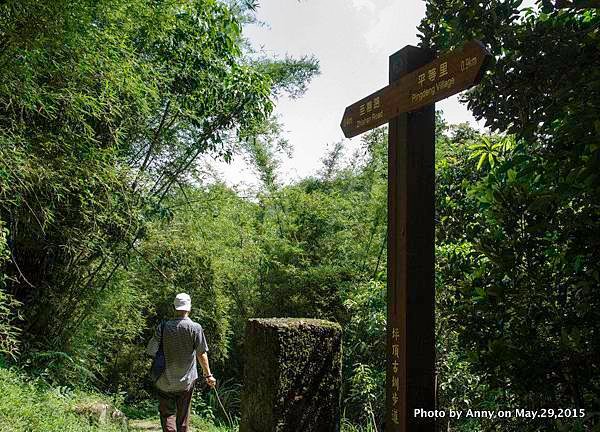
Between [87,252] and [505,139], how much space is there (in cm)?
417

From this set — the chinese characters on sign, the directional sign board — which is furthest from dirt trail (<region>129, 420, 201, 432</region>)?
the directional sign board

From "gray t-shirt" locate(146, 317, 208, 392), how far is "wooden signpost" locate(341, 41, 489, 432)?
2438mm

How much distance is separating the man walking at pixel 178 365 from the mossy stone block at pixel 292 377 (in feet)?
3.51

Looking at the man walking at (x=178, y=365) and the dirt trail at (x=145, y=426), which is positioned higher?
the man walking at (x=178, y=365)

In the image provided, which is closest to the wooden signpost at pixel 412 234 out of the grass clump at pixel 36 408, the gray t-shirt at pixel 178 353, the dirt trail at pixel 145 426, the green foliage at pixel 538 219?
the green foliage at pixel 538 219

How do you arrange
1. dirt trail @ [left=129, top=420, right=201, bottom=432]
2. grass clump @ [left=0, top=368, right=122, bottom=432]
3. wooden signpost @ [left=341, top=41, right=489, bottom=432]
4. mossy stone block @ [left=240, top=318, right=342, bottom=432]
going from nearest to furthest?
wooden signpost @ [left=341, top=41, right=489, bottom=432], mossy stone block @ [left=240, top=318, right=342, bottom=432], grass clump @ [left=0, top=368, right=122, bottom=432], dirt trail @ [left=129, top=420, right=201, bottom=432]

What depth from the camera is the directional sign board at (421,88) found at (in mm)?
1778

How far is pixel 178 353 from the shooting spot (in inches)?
164

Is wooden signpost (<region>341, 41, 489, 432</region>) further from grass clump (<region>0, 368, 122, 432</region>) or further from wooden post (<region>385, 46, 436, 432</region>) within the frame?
grass clump (<region>0, 368, 122, 432</region>)

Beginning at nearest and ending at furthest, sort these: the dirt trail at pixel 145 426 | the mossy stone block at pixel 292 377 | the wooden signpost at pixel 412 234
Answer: the wooden signpost at pixel 412 234 → the mossy stone block at pixel 292 377 → the dirt trail at pixel 145 426

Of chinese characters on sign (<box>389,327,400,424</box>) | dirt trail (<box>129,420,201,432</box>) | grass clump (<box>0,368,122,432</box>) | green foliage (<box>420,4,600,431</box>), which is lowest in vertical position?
dirt trail (<box>129,420,201,432</box>)

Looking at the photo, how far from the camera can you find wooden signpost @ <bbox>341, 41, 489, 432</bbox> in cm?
195

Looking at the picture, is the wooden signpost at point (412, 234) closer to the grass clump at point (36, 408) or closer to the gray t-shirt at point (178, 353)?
the gray t-shirt at point (178, 353)

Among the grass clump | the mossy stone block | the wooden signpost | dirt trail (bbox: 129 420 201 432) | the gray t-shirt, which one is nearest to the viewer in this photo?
the wooden signpost
